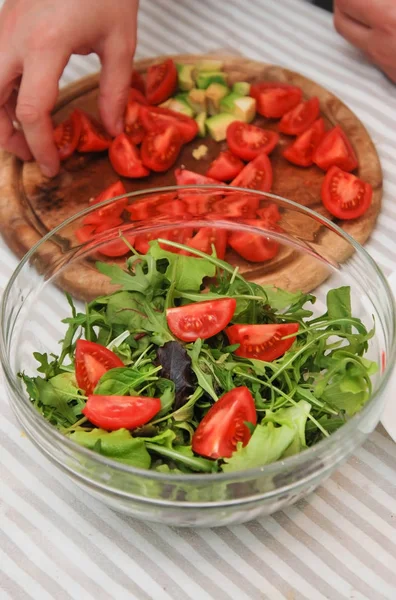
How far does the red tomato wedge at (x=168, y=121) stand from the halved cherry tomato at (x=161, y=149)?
0.07ft

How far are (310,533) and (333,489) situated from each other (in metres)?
0.08

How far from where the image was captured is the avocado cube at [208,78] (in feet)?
5.70

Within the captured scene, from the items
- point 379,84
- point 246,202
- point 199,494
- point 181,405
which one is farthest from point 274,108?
point 199,494

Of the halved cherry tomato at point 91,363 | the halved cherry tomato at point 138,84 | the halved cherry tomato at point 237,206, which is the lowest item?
the halved cherry tomato at point 91,363

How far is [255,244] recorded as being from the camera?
1376 millimetres

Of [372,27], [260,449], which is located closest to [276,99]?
[372,27]

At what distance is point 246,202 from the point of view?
1328mm

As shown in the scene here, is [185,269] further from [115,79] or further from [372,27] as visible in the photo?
[372,27]

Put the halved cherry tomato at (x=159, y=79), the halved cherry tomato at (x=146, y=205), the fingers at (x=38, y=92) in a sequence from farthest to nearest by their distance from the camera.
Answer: the halved cherry tomato at (x=159, y=79)
the fingers at (x=38, y=92)
the halved cherry tomato at (x=146, y=205)

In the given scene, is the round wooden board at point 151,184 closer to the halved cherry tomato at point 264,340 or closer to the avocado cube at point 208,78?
the avocado cube at point 208,78

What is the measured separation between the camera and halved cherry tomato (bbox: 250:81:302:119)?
5.49 ft

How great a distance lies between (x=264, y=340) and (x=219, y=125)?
2.22ft

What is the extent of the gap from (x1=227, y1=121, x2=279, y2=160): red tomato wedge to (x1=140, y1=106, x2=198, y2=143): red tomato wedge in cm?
8

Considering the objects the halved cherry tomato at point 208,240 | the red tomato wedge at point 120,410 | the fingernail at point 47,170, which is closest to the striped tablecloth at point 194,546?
the red tomato wedge at point 120,410
